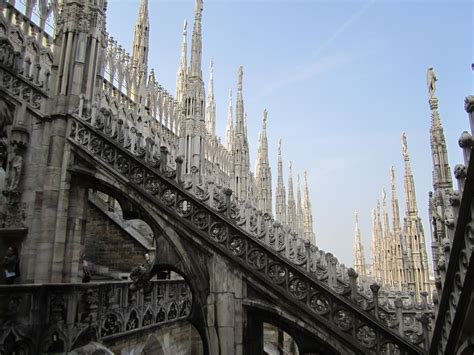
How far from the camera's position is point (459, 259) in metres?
4.20

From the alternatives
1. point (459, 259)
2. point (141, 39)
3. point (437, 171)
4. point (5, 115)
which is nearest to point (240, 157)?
point (141, 39)

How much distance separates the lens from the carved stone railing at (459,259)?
387cm

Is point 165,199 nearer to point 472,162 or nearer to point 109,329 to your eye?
point 109,329

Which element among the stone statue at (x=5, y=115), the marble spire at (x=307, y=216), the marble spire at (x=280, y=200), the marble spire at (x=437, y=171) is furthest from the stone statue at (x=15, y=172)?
the marble spire at (x=307, y=216)

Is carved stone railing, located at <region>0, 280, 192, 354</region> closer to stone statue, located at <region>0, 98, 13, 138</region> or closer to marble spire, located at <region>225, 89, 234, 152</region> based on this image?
stone statue, located at <region>0, 98, 13, 138</region>

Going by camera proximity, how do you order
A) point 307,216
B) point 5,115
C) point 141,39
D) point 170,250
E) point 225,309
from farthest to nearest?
point 307,216 < point 141,39 < point 5,115 < point 170,250 < point 225,309

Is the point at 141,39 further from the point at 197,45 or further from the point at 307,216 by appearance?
the point at 307,216

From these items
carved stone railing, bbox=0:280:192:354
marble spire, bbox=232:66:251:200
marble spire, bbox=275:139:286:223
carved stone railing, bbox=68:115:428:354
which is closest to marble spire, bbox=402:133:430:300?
marble spire, bbox=232:66:251:200

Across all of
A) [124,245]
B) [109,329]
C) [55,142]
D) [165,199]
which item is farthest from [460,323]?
[124,245]

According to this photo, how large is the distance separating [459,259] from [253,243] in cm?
289

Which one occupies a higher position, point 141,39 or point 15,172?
point 141,39

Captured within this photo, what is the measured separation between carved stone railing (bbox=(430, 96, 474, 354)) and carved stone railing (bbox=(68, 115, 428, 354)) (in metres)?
0.65

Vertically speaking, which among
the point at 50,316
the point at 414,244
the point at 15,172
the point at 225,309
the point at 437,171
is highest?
the point at 437,171

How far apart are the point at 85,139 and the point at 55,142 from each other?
2.03 ft
